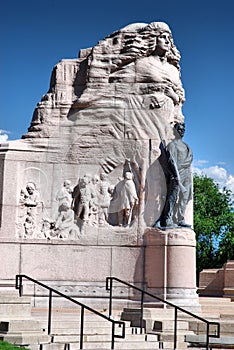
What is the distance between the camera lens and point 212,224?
130ft

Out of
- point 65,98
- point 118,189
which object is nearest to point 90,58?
point 65,98

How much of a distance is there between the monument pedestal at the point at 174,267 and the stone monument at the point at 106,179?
2cm

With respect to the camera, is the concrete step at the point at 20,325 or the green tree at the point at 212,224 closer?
the concrete step at the point at 20,325

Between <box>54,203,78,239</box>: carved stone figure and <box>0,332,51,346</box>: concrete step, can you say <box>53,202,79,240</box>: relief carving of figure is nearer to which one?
<box>54,203,78,239</box>: carved stone figure

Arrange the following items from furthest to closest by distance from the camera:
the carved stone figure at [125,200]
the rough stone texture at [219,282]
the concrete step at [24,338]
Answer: the rough stone texture at [219,282], the carved stone figure at [125,200], the concrete step at [24,338]

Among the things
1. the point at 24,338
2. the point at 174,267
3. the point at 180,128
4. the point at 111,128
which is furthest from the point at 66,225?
the point at 24,338

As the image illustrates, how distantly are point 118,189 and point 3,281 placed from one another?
3.45m

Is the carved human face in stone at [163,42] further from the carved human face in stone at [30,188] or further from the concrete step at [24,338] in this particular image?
the concrete step at [24,338]

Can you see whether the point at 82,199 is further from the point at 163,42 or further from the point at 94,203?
the point at 163,42

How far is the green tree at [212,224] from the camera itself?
3956 cm

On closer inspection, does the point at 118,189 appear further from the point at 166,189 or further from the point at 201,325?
the point at 201,325

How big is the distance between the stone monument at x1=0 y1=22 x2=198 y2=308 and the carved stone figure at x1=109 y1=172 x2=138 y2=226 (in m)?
0.02

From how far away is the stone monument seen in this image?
17.3 metres

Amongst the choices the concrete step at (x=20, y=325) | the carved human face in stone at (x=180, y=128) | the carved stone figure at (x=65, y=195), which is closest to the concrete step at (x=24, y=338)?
the concrete step at (x=20, y=325)
